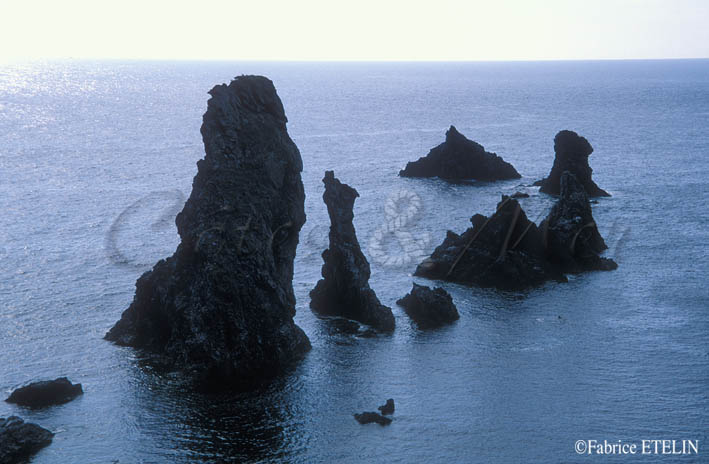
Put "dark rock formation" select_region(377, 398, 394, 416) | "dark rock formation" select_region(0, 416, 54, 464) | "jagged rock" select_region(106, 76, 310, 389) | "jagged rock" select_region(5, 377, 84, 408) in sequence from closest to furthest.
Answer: "dark rock formation" select_region(0, 416, 54, 464), "dark rock formation" select_region(377, 398, 394, 416), "jagged rock" select_region(5, 377, 84, 408), "jagged rock" select_region(106, 76, 310, 389)

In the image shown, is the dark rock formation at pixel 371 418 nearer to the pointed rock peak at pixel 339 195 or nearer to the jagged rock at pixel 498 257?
the pointed rock peak at pixel 339 195

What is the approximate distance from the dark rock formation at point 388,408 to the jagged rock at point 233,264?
10.5 m

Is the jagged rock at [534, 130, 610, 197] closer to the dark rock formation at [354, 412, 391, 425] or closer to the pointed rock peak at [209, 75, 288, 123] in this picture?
the pointed rock peak at [209, 75, 288, 123]

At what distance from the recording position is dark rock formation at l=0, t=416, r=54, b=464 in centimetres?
5272

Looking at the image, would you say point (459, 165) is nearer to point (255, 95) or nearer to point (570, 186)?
point (570, 186)

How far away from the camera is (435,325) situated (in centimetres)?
7794

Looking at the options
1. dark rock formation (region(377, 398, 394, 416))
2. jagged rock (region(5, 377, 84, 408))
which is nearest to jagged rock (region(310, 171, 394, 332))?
dark rock formation (region(377, 398, 394, 416))

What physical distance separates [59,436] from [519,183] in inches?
4252

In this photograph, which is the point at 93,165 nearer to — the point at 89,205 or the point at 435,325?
the point at 89,205

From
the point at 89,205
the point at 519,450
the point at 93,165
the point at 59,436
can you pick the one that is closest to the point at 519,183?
the point at 89,205

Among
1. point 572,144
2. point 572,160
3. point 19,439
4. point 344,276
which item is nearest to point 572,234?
point 344,276

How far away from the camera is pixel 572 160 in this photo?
13100 centimetres

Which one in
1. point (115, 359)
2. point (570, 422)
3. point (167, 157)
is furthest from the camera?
point (167, 157)

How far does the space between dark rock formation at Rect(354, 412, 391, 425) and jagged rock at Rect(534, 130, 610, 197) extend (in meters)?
79.8
